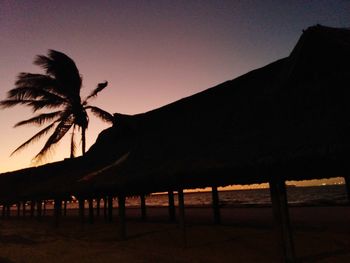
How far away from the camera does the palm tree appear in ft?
57.2

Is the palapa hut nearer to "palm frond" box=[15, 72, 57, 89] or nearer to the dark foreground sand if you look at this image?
the dark foreground sand

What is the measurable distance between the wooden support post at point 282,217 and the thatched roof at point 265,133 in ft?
1.01

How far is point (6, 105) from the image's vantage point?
1734cm

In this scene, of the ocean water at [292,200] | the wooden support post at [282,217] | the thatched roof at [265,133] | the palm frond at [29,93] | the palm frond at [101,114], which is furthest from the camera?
the ocean water at [292,200]

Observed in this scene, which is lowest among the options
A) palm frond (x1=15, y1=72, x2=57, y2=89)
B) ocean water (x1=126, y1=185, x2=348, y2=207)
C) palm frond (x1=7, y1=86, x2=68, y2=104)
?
ocean water (x1=126, y1=185, x2=348, y2=207)

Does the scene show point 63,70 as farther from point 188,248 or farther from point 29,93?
point 188,248

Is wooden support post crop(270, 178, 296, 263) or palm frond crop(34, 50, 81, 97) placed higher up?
palm frond crop(34, 50, 81, 97)

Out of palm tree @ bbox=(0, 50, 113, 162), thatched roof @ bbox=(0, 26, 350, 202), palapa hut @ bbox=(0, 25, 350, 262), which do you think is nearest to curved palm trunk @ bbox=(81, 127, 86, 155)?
palm tree @ bbox=(0, 50, 113, 162)

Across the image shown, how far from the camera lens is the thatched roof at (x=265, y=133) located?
6047mm

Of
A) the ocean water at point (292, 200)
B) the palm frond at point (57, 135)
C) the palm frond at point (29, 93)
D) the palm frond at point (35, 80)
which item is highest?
the palm frond at point (35, 80)

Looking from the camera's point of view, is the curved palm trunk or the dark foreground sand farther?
the curved palm trunk

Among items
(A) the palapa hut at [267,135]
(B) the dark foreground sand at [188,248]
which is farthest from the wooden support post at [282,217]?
(B) the dark foreground sand at [188,248]

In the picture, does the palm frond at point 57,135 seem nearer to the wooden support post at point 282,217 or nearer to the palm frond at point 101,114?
the palm frond at point 101,114

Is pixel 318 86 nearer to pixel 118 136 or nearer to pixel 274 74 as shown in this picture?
pixel 274 74
